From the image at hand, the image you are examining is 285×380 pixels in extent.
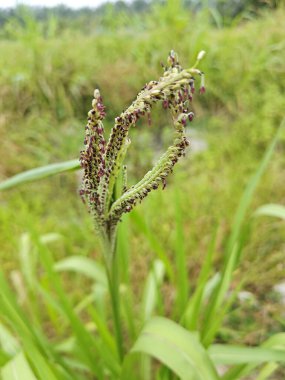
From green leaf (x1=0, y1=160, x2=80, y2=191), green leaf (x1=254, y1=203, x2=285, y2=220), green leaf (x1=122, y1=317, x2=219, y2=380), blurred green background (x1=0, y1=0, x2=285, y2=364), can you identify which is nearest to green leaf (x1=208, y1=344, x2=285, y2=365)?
green leaf (x1=122, y1=317, x2=219, y2=380)

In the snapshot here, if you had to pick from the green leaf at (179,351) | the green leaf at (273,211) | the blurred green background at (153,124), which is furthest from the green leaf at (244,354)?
the blurred green background at (153,124)

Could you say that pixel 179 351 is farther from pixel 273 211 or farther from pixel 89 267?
pixel 89 267

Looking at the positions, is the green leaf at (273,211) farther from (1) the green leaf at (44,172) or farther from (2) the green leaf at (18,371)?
(2) the green leaf at (18,371)

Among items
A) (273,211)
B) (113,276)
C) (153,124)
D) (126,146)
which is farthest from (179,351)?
(153,124)

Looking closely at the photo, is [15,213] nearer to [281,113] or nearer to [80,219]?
[80,219]

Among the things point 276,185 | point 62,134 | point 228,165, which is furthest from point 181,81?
point 62,134
